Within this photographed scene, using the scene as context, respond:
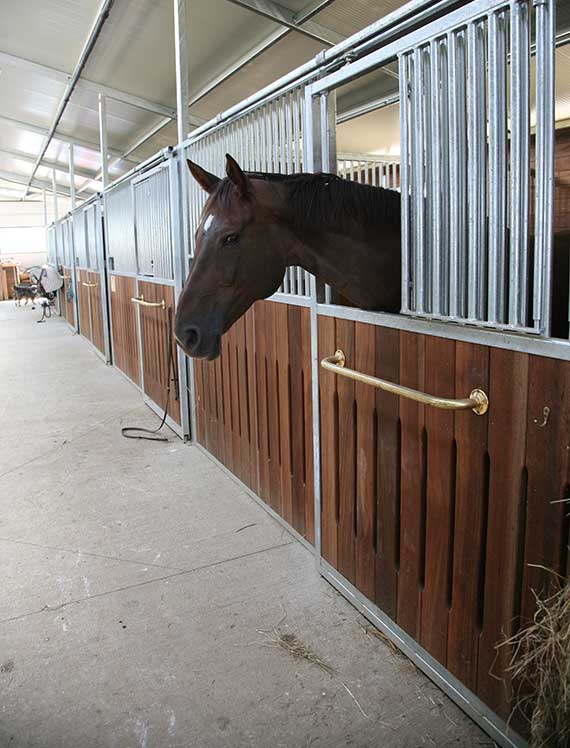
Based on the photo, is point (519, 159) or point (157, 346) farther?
point (157, 346)

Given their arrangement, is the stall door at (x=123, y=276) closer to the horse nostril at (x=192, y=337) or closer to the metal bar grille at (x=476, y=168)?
the horse nostril at (x=192, y=337)

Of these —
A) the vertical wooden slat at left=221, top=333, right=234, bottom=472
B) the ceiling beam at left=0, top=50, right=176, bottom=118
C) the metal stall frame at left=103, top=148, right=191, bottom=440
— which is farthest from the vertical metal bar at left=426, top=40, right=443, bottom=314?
the ceiling beam at left=0, top=50, right=176, bottom=118

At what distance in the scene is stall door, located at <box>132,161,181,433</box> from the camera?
358cm

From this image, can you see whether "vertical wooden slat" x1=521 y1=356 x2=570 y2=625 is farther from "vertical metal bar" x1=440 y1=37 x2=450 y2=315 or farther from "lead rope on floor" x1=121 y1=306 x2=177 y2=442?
"lead rope on floor" x1=121 y1=306 x2=177 y2=442

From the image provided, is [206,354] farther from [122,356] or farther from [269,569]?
[122,356]

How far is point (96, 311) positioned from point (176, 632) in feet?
18.5

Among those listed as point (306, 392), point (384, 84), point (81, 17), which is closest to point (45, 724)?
point (306, 392)

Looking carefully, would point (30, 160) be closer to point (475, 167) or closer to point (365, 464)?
point (365, 464)

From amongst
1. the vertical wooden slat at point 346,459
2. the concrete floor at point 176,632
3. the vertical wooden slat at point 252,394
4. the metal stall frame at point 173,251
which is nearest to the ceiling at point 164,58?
the metal stall frame at point 173,251

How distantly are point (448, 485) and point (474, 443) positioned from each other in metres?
0.15

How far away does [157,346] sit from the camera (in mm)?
4145

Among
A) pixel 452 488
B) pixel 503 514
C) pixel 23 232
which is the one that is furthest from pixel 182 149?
pixel 23 232

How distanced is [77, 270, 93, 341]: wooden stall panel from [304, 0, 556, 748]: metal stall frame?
5931 millimetres

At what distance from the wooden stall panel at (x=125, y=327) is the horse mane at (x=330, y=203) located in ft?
10.5
